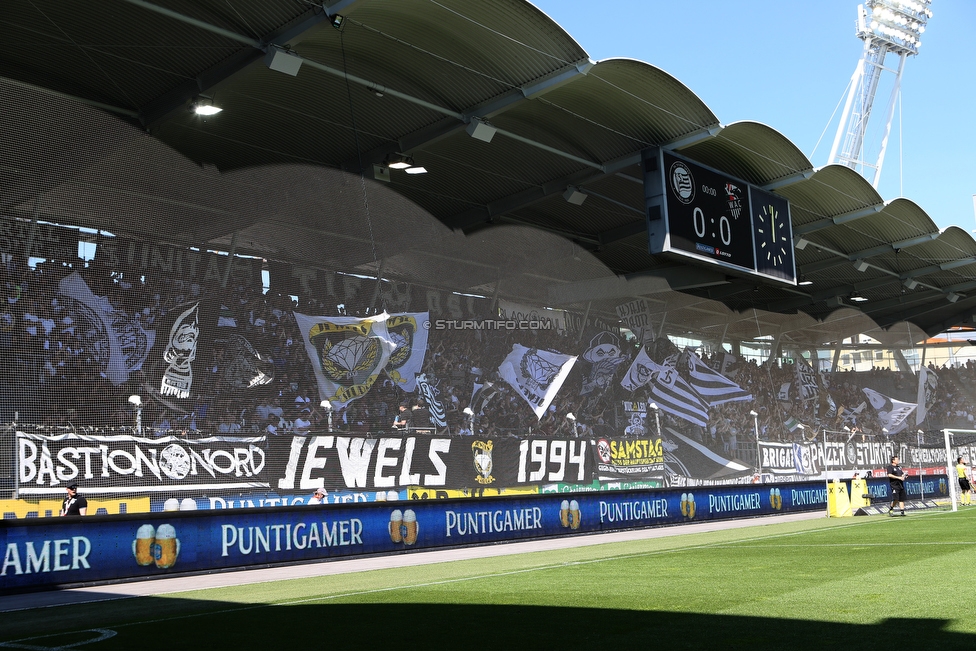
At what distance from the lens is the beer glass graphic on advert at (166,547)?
1264cm

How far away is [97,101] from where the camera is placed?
15.2 metres

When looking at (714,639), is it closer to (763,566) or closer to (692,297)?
(763,566)

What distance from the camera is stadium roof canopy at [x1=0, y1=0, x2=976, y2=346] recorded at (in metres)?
12.7

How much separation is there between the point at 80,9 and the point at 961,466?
25104mm

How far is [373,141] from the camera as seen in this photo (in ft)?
60.6

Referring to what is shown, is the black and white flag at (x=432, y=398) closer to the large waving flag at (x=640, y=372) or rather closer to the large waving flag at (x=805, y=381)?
the large waving flag at (x=640, y=372)

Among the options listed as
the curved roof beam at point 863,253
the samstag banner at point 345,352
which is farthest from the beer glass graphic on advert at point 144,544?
the curved roof beam at point 863,253

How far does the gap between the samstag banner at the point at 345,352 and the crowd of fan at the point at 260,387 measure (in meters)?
0.14

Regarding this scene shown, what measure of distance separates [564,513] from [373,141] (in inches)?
325

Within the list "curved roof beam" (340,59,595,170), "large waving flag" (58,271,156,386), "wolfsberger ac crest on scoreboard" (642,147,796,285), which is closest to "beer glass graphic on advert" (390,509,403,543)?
"large waving flag" (58,271,156,386)

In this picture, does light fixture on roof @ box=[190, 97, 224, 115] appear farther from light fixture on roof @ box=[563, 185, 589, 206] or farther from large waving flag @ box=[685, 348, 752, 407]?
large waving flag @ box=[685, 348, 752, 407]

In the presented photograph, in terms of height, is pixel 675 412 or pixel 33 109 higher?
pixel 33 109

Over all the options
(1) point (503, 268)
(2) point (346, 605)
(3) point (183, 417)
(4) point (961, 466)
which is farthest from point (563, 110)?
(4) point (961, 466)

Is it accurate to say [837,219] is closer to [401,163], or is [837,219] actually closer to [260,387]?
[401,163]
